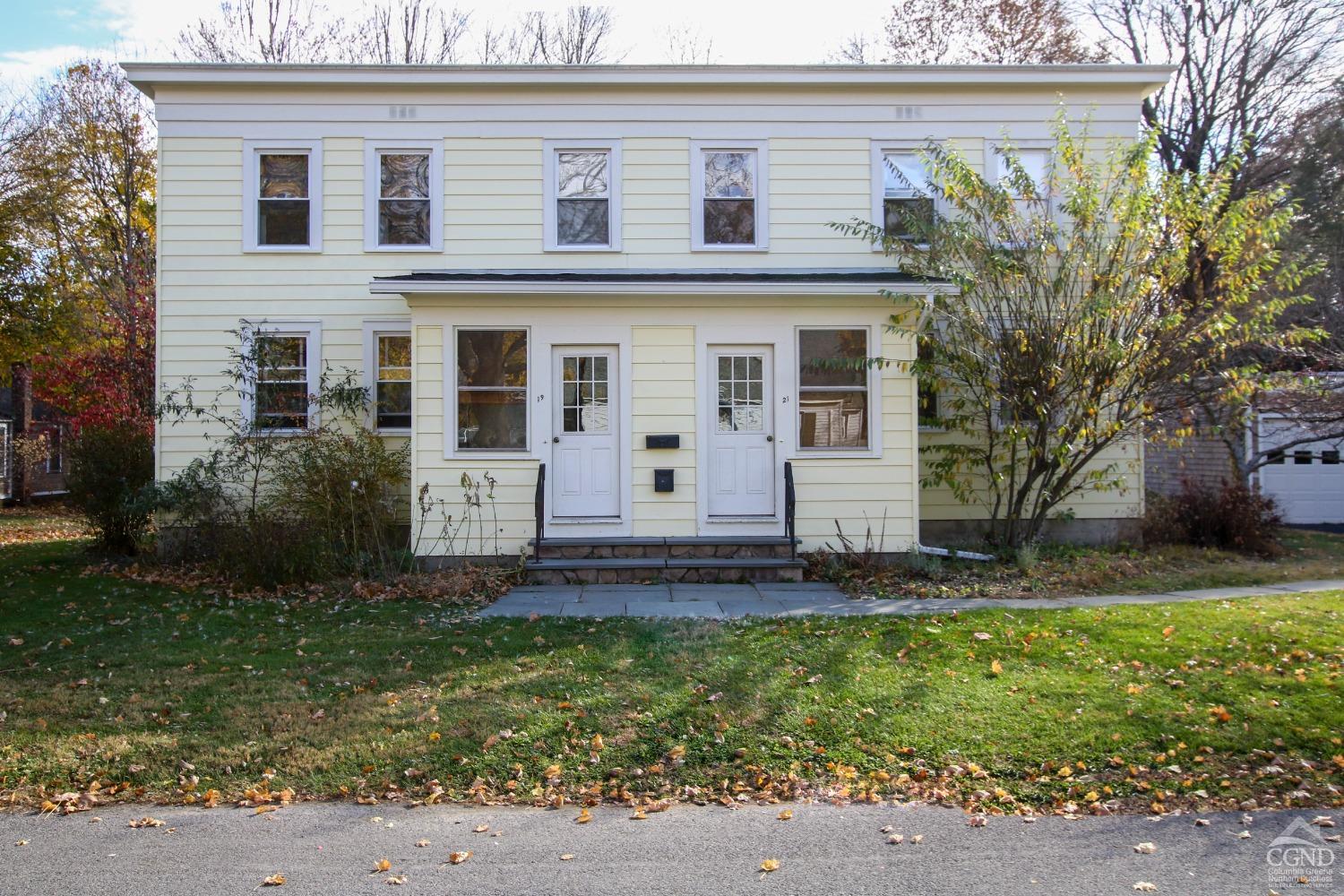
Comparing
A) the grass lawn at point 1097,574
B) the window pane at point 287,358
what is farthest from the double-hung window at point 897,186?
the window pane at point 287,358

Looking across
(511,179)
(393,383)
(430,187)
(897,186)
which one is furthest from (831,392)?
(430,187)

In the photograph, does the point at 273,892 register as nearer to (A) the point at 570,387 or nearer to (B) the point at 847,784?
(B) the point at 847,784

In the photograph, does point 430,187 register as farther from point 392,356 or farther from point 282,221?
point 392,356

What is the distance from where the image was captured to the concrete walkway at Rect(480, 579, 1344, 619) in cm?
885

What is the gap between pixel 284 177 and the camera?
1286 centimetres

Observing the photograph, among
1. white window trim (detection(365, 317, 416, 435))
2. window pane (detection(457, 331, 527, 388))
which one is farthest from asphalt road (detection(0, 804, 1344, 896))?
white window trim (detection(365, 317, 416, 435))

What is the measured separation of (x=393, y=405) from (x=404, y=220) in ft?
8.42

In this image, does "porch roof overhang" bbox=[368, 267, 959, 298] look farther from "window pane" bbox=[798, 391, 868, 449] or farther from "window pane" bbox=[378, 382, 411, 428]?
"window pane" bbox=[378, 382, 411, 428]

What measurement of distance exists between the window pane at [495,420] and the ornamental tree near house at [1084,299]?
444 centimetres

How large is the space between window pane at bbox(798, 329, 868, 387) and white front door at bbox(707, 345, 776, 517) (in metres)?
0.46

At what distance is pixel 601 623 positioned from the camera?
830 cm

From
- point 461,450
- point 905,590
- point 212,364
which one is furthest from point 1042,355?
point 212,364

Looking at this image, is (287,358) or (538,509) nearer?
(538,509)

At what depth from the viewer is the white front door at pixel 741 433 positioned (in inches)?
454
